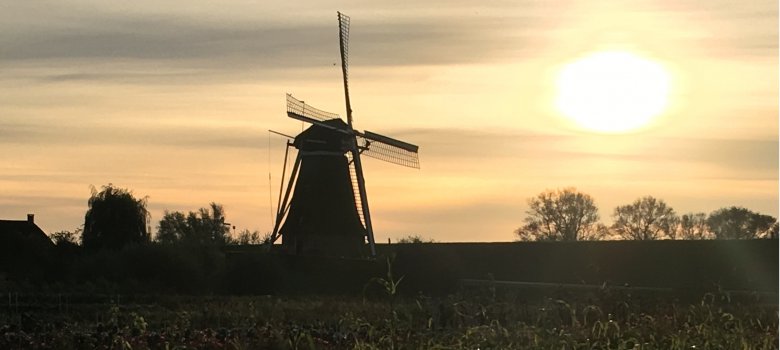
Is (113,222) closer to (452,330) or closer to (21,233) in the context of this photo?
(21,233)

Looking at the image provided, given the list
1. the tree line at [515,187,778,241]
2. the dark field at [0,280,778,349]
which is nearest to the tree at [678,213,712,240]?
the tree line at [515,187,778,241]

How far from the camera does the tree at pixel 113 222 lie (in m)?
58.8

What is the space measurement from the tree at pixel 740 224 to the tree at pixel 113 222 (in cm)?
3912

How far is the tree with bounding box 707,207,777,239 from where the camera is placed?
81.2m

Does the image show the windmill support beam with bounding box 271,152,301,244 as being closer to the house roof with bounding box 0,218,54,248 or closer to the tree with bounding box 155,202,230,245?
the house roof with bounding box 0,218,54,248

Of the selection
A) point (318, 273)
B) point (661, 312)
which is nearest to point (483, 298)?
point (661, 312)

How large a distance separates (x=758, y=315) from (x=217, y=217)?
75304 millimetres

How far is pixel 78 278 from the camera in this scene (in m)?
46.8

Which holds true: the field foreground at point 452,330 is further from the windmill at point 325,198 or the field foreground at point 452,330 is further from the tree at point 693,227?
the tree at point 693,227

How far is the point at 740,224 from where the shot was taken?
84062mm

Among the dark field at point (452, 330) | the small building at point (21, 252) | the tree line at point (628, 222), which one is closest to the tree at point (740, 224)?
the tree line at point (628, 222)

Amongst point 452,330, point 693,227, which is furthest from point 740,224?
point 452,330

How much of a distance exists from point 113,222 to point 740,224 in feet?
141

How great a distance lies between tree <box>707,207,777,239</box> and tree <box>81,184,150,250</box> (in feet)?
128
